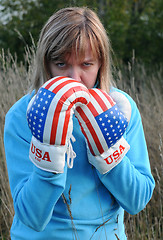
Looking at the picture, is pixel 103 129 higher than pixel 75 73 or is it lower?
lower

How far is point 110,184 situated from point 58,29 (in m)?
0.62

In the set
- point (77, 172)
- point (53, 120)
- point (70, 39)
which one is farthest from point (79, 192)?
point (70, 39)

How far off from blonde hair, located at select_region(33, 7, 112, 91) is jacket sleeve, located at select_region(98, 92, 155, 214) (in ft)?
1.02

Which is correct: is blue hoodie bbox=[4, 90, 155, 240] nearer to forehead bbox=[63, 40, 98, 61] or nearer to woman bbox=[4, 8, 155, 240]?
woman bbox=[4, 8, 155, 240]

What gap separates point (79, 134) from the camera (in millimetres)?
1369

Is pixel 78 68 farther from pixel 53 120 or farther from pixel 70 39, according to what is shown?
pixel 53 120

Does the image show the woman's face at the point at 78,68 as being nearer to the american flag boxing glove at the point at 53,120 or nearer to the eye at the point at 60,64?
the eye at the point at 60,64

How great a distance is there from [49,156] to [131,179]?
354mm

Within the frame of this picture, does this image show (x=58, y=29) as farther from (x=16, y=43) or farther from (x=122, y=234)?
(x=16, y=43)

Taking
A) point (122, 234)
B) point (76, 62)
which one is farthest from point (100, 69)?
point (122, 234)

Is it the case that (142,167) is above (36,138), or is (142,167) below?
below

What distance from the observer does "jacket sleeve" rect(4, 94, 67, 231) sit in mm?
1167

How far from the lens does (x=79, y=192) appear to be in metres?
1.31

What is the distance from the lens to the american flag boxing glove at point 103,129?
1.16 m
